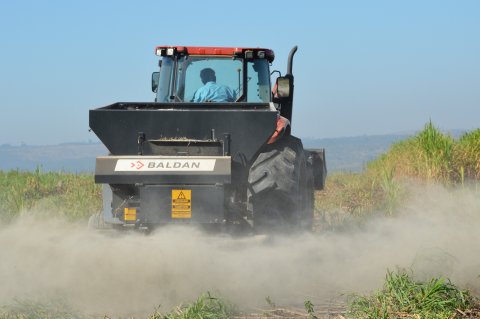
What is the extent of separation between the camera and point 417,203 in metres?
14.1

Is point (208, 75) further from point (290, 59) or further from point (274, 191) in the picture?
point (274, 191)

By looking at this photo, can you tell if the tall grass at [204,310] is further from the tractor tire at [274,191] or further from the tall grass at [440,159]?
the tall grass at [440,159]

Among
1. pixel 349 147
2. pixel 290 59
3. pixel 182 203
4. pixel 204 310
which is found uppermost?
pixel 290 59

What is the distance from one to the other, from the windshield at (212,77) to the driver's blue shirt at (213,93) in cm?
15

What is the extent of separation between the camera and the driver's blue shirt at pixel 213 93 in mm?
9383

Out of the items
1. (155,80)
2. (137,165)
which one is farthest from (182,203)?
(155,80)

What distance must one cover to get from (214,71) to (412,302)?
4.30 meters

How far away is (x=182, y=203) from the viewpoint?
7.64 metres

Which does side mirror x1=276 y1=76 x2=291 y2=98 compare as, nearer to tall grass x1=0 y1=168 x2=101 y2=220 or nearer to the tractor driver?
the tractor driver

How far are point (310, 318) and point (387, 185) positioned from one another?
28.7ft

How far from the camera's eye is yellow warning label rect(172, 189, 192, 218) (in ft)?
25.1

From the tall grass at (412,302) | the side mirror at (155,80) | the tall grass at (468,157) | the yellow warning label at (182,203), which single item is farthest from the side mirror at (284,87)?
the tall grass at (468,157)

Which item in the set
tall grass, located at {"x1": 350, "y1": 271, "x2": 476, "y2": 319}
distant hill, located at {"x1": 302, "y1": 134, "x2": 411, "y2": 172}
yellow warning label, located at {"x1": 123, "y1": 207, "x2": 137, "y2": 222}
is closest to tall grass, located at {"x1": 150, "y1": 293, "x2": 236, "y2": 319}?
tall grass, located at {"x1": 350, "y1": 271, "x2": 476, "y2": 319}

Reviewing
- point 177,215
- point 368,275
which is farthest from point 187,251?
point 368,275
